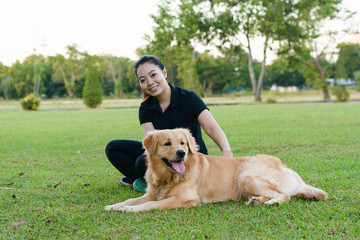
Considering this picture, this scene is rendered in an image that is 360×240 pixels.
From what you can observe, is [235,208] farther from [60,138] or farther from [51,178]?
[60,138]

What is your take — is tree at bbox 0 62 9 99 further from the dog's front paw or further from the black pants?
the dog's front paw

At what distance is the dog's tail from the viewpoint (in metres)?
3.96

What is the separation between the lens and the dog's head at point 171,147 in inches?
157

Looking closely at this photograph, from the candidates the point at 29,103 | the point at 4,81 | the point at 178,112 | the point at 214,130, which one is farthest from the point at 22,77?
the point at 214,130

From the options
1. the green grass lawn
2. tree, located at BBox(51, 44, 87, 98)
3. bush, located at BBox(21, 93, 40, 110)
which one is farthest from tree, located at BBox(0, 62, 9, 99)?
the green grass lawn

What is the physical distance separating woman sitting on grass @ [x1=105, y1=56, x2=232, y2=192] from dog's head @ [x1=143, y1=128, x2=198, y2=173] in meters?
0.74

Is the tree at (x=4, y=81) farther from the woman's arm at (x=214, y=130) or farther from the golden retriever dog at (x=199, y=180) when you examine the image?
the golden retriever dog at (x=199, y=180)

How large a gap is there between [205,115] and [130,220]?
1.97 meters

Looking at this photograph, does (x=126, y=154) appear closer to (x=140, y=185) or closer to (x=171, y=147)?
(x=140, y=185)

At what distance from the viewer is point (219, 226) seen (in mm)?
3283

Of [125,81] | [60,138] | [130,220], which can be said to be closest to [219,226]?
[130,220]

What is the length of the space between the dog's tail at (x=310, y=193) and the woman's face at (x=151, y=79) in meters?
2.29

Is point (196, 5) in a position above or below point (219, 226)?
above

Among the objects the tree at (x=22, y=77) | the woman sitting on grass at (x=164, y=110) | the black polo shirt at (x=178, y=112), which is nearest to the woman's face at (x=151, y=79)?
the woman sitting on grass at (x=164, y=110)
